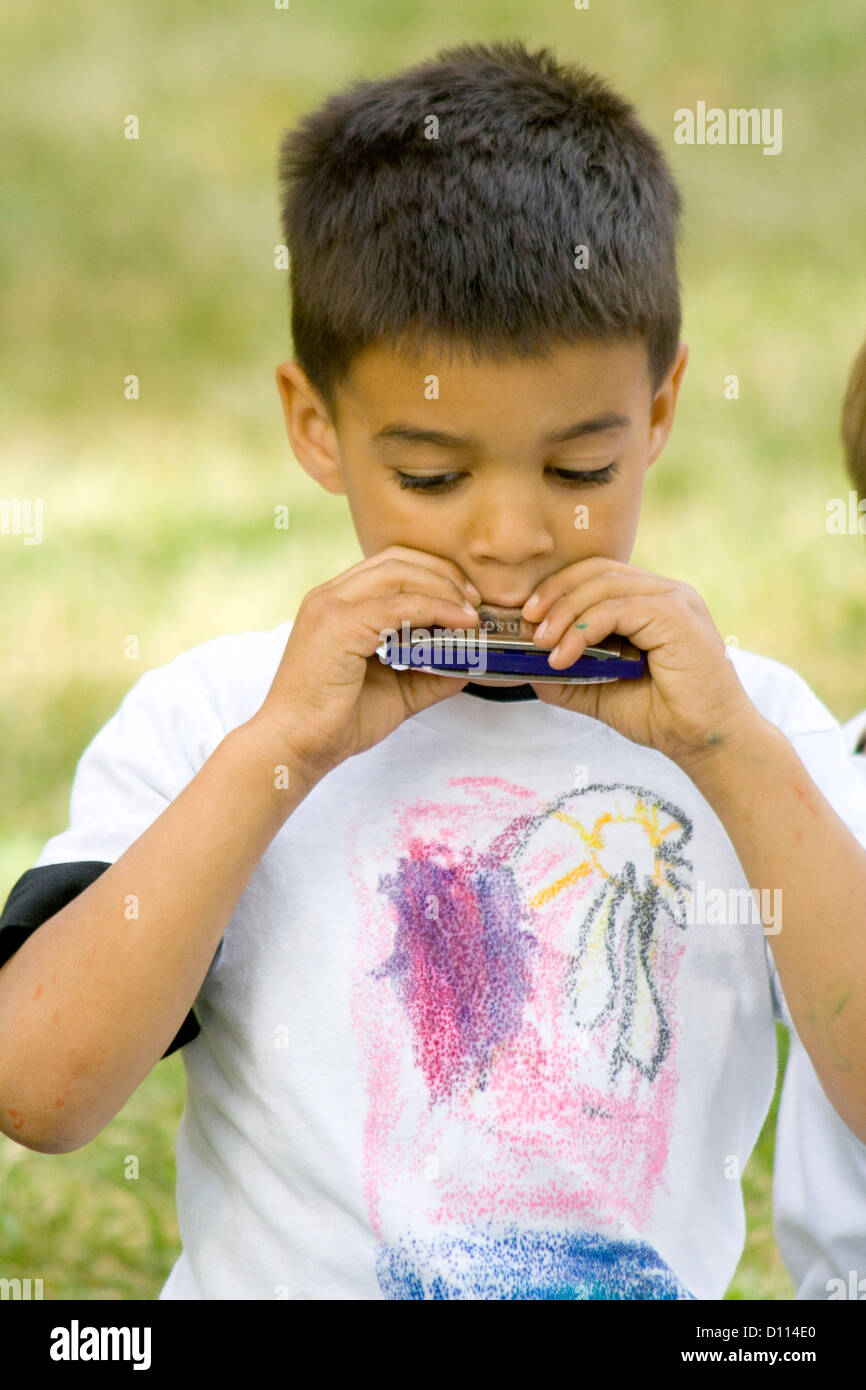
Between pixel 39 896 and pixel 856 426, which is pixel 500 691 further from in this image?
pixel 856 426

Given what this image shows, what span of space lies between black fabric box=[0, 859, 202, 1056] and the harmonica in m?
0.44

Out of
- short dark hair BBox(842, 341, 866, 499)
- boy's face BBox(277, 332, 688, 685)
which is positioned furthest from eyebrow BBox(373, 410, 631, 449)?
short dark hair BBox(842, 341, 866, 499)

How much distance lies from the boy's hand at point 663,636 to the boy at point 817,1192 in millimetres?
441

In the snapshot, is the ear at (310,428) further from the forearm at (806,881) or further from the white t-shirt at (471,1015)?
the forearm at (806,881)

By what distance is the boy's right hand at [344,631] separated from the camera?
1891 millimetres

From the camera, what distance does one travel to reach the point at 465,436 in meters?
1.85

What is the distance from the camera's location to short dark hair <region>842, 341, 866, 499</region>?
264cm

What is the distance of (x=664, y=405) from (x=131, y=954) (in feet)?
3.21

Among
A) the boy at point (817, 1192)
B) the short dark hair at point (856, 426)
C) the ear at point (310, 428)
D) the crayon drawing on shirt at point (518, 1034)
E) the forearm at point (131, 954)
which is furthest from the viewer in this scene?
the short dark hair at point (856, 426)

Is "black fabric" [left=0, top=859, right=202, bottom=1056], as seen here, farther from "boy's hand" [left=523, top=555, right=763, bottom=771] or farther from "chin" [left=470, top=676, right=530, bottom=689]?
"boy's hand" [left=523, top=555, right=763, bottom=771]

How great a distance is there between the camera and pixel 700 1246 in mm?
2041

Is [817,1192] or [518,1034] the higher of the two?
[518,1034]

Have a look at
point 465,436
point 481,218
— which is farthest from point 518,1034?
point 481,218

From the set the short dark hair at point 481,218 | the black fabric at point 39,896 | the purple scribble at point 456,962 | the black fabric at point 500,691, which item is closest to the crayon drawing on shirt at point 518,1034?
the purple scribble at point 456,962
